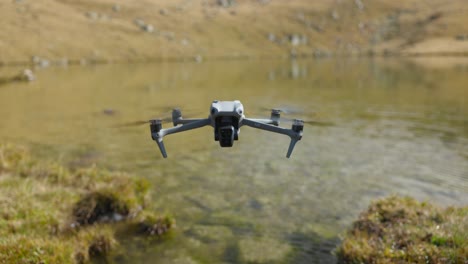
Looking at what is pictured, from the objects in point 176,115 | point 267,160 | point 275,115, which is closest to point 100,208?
point 176,115

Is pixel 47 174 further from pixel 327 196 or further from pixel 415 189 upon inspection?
pixel 415 189

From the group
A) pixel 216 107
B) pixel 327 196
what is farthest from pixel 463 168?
pixel 216 107

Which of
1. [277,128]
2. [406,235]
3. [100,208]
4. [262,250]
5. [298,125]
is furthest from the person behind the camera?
[100,208]

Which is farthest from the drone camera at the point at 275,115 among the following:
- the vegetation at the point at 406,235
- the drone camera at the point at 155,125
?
the vegetation at the point at 406,235

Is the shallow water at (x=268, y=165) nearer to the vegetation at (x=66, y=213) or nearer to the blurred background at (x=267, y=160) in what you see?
the blurred background at (x=267, y=160)

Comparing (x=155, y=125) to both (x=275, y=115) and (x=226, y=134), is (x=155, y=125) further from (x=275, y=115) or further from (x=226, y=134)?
(x=275, y=115)
